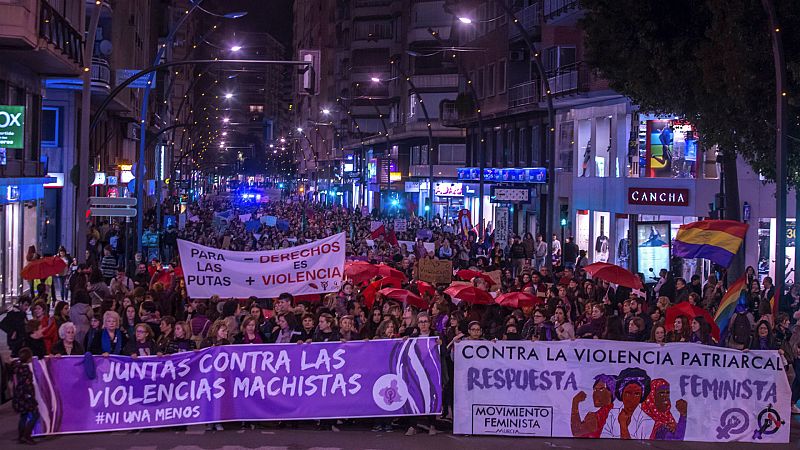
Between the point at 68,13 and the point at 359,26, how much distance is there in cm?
7361

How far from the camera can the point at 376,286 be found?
824 inches

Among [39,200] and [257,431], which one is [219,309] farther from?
[39,200]

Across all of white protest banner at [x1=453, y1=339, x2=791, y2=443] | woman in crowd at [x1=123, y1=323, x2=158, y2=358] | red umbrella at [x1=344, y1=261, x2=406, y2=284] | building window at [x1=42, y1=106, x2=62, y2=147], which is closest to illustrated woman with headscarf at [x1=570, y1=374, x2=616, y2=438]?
white protest banner at [x1=453, y1=339, x2=791, y2=443]

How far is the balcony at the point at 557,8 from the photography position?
3816cm

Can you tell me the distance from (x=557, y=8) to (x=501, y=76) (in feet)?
39.2

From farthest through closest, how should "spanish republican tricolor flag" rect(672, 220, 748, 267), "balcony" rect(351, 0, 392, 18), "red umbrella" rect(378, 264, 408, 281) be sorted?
"balcony" rect(351, 0, 392, 18) < "red umbrella" rect(378, 264, 408, 281) < "spanish republican tricolor flag" rect(672, 220, 748, 267)

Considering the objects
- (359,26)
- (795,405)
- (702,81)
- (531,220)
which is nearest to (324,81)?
(359,26)

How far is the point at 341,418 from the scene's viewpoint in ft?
45.3

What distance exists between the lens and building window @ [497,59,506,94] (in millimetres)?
51312

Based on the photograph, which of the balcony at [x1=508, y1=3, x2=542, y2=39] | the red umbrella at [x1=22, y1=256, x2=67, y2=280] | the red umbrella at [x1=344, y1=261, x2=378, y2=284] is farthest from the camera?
the balcony at [x1=508, y1=3, x2=542, y2=39]

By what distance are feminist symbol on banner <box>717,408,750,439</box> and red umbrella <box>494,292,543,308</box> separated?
482cm

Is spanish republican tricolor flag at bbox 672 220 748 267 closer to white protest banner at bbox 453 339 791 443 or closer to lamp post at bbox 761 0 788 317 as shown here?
lamp post at bbox 761 0 788 317

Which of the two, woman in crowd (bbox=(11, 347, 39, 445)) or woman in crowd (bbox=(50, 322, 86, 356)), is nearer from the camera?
woman in crowd (bbox=(11, 347, 39, 445))

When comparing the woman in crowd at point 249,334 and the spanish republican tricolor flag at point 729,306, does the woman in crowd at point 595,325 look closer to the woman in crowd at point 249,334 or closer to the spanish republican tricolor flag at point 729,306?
the spanish republican tricolor flag at point 729,306
